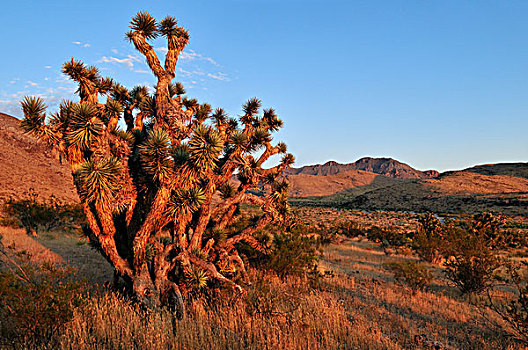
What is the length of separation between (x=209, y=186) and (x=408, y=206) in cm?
8780

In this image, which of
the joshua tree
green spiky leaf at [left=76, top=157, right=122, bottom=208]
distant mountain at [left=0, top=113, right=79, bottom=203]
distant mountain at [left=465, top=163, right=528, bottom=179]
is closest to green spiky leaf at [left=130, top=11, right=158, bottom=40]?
the joshua tree

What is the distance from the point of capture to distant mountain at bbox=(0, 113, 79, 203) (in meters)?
34.1

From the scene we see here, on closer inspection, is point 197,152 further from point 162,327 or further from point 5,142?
point 5,142

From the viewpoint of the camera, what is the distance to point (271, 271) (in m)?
10.3

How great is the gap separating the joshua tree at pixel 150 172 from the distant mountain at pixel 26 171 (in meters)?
29.8

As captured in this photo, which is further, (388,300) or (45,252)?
(45,252)

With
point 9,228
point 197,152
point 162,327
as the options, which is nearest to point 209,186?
point 197,152

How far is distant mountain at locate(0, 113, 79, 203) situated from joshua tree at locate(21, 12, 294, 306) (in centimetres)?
2984

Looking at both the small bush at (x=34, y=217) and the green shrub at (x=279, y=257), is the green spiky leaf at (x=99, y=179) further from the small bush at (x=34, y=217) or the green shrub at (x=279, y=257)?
the small bush at (x=34, y=217)

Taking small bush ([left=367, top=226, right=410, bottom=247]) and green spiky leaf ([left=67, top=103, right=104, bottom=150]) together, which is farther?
small bush ([left=367, top=226, right=410, bottom=247])

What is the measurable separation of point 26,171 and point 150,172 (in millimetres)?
44528

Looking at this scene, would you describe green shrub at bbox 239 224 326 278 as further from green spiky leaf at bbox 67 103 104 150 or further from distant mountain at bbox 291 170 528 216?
distant mountain at bbox 291 170 528 216

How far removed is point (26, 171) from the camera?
3894 centimetres

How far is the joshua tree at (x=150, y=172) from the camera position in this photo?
6004 millimetres
